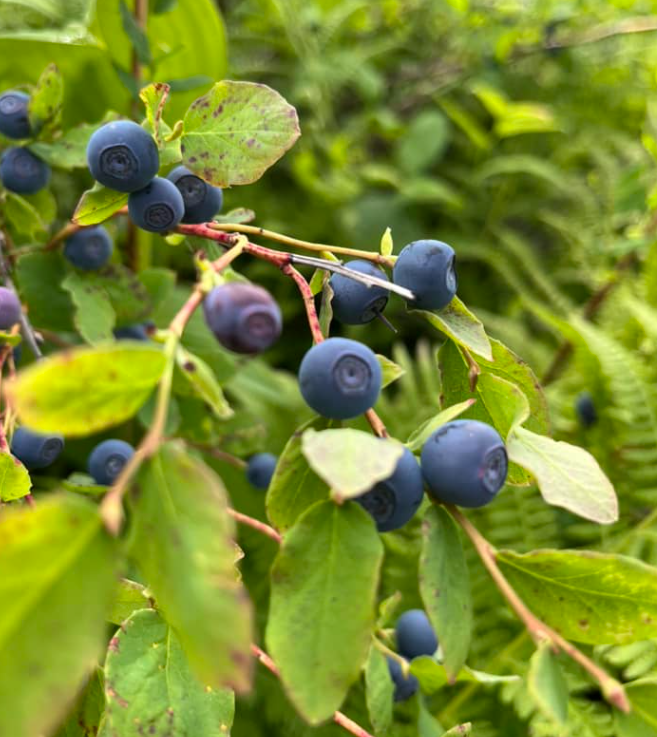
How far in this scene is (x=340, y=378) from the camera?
16.1 inches

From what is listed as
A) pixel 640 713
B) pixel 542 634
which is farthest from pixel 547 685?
pixel 640 713

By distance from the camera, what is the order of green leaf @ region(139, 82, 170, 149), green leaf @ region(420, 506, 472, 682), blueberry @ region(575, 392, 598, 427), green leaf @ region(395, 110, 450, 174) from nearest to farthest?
green leaf @ region(420, 506, 472, 682) → green leaf @ region(139, 82, 170, 149) → blueberry @ region(575, 392, 598, 427) → green leaf @ region(395, 110, 450, 174)

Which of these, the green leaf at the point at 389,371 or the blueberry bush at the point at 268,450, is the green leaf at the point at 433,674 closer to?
the blueberry bush at the point at 268,450

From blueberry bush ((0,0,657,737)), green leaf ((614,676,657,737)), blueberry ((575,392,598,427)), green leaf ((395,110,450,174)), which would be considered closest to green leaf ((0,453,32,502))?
blueberry bush ((0,0,657,737))

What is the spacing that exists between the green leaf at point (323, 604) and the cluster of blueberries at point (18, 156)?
54 centimetres

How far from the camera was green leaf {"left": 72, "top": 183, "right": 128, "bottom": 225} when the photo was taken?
570mm

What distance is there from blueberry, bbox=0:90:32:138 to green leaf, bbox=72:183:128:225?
9.7 inches

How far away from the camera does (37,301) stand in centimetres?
86

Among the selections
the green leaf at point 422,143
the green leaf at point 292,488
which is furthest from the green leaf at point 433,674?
the green leaf at point 422,143

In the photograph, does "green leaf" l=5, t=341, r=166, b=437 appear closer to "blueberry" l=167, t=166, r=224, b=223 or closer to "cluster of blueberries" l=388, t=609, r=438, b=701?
"blueberry" l=167, t=166, r=224, b=223

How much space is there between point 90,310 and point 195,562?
51 cm

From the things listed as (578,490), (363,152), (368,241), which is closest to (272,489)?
(578,490)

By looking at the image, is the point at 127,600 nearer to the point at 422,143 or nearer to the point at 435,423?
the point at 435,423

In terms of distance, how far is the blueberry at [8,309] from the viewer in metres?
0.62
